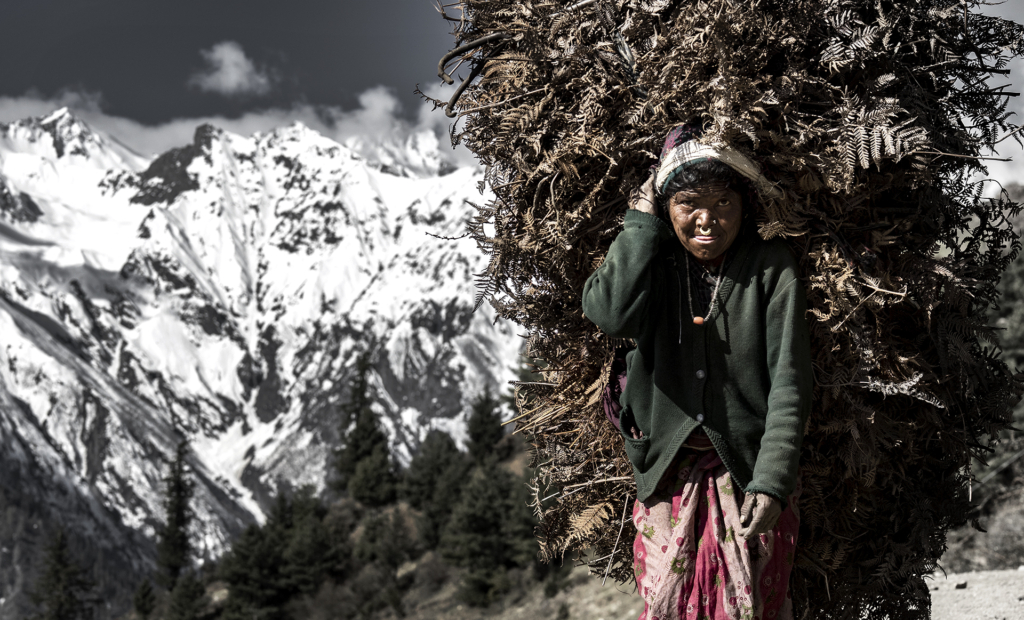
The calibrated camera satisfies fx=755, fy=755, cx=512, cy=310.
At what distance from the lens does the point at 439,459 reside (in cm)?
3797

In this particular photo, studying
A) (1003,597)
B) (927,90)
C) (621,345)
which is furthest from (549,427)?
(1003,597)

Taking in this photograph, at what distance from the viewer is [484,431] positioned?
37125 millimetres

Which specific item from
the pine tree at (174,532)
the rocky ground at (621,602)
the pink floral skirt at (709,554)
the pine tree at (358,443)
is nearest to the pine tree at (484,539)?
the rocky ground at (621,602)

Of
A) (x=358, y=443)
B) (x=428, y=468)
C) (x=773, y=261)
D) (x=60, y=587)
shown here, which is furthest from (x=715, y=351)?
(x=60, y=587)

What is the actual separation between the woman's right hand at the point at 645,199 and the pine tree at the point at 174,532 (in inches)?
2047

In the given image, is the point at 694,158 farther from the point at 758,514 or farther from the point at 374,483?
the point at 374,483

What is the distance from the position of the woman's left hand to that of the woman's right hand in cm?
99

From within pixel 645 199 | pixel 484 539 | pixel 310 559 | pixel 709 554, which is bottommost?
pixel 484 539

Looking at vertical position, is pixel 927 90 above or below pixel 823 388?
above

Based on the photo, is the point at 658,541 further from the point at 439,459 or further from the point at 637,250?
the point at 439,459

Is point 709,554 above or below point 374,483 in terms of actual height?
below

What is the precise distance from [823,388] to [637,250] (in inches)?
33.6

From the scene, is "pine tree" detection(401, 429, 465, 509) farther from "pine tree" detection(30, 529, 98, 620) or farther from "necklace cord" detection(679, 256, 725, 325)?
"necklace cord" detection(679, 256, 725, 325)

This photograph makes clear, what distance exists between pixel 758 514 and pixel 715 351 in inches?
21.6
